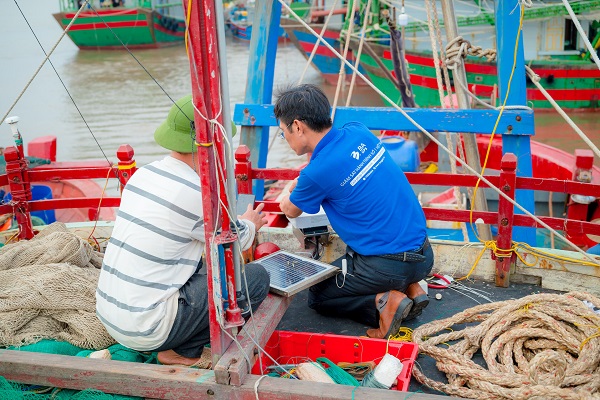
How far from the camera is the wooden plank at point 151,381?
290 centimetres

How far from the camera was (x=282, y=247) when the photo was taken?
4996 millimetres

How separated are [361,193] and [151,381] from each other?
1.47 meters

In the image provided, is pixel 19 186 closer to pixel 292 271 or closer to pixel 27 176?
pixel 27 176

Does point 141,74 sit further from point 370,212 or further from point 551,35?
point 370,212

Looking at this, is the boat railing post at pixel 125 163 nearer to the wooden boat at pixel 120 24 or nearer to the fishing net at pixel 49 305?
the fishing net at pixel 49 305

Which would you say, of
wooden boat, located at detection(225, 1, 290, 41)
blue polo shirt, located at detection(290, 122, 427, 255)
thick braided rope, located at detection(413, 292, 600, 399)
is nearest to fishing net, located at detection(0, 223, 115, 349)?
blue polo shirt, located at detection(290, 122, 427, 255)

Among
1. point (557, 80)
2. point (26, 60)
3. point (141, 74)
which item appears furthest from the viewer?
point (26, 60)

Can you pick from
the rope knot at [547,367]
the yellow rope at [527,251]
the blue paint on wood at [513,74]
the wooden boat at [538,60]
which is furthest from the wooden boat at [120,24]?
the rope knot at [547,367]

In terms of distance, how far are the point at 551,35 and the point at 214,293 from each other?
17.0 meters

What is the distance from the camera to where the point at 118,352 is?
3.57m

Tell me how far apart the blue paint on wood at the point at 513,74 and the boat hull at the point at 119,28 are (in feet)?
97.6

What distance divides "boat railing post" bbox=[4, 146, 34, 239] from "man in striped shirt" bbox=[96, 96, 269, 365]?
2.12 m

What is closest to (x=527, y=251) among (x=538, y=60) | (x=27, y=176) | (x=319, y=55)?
(x=27, y=176)

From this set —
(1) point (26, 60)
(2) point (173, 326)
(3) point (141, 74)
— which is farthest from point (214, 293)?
(1) point (26, 60)
